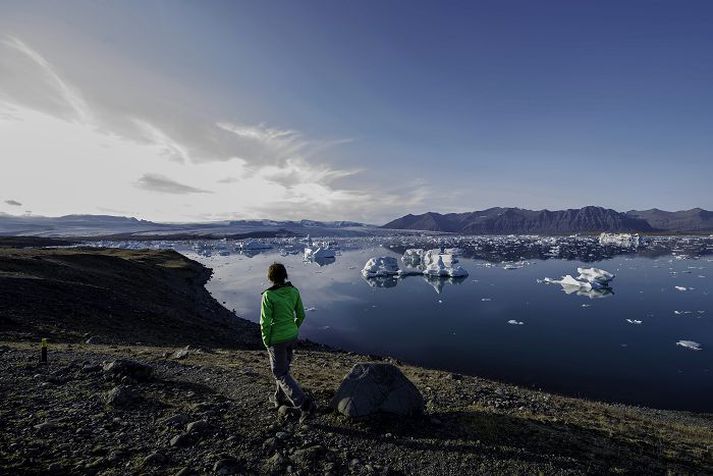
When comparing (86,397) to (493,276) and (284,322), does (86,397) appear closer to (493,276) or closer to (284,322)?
(284,322)

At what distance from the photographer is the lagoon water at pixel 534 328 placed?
2102 centimetres

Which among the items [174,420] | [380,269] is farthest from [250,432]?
[380,269]

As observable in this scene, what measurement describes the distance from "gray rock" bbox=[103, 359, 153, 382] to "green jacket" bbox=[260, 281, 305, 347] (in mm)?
3867

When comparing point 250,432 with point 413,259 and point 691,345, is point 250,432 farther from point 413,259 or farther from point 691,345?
point 413,259

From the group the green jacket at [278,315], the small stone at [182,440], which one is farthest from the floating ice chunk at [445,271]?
the small stone at [182,440]

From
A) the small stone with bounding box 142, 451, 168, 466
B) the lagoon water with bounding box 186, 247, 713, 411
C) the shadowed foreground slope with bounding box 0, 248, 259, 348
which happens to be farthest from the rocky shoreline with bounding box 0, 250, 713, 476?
the lagoon water with bounding box 186, 247, 713, 411

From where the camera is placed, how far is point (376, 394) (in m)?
7.36

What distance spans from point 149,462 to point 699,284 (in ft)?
207

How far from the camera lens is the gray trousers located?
707 centimetres

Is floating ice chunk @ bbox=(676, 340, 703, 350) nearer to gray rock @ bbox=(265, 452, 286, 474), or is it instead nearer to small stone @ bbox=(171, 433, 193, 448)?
gray rock @ bbox=(265, 452, 286, 474)

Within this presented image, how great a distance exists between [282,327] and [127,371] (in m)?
4.51

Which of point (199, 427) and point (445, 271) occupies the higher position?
point (199, 427)

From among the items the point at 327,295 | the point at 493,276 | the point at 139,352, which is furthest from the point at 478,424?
the point at 493,276

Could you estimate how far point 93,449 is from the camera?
5844 millimetres
